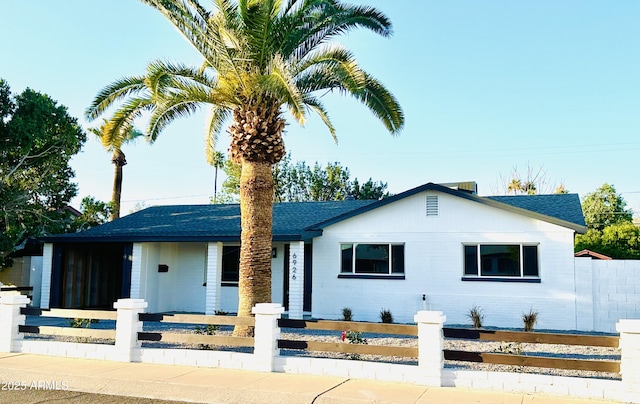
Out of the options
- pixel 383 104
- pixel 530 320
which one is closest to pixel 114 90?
pixel 383 104

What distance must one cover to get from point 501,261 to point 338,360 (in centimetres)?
866

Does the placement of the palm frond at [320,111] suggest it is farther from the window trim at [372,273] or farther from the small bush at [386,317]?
the small bush at [386,317]

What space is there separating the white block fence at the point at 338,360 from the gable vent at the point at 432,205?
835 centimetres

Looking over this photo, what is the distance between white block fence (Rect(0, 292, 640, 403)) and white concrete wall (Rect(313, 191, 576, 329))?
7811 mm

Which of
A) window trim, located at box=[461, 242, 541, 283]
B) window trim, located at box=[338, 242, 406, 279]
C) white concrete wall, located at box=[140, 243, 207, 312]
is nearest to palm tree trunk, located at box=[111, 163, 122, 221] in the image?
white concrete wall, located at box=[140, 243, 207, 312]

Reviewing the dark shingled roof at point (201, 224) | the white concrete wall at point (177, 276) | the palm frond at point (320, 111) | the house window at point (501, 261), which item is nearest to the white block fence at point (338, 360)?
the palm frond at point (320, 111)

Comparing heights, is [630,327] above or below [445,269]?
below

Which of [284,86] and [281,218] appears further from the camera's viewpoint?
[281,218]

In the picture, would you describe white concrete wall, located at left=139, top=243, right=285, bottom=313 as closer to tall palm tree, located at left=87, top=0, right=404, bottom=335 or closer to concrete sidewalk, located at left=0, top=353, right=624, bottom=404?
tall palm tree, located at left=87, top=0, right=404, bottom=335

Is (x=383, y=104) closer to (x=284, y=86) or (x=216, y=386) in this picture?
(x=284, y=86)

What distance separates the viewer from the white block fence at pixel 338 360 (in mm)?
7586

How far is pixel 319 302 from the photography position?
17656 mm

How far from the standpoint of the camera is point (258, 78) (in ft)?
37.8

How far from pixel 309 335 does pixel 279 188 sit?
29.9 m
